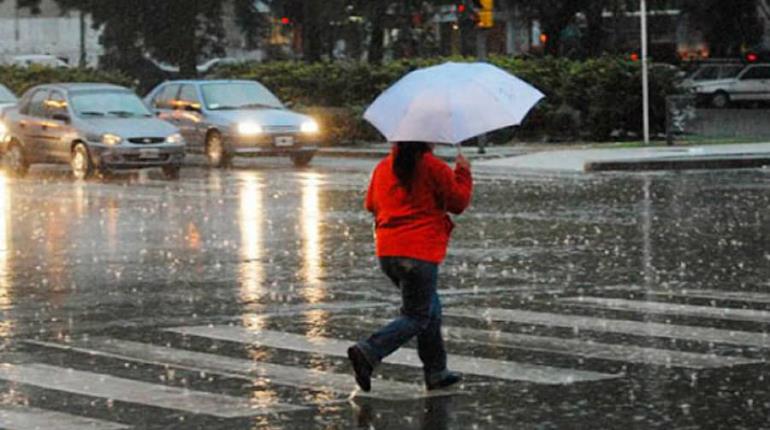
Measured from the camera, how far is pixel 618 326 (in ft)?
41.5

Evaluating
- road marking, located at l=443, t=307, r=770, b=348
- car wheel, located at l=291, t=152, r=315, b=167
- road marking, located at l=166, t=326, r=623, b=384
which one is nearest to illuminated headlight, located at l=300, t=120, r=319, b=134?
car wheel, located at l=291, t=152, r=315, b=167

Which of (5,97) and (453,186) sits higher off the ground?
(5,97)

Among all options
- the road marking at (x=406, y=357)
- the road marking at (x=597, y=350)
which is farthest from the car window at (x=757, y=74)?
the road marking at (x=406, y=357)

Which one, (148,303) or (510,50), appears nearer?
(148,303)

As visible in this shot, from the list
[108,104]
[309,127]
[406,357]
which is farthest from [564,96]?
[406,357]

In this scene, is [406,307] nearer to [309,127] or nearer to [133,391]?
[133,391]

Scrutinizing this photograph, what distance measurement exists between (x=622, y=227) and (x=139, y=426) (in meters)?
11.8

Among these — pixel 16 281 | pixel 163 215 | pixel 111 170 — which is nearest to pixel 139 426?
pixel 16 281

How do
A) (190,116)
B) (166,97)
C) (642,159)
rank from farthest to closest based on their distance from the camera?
(166,97), (190,116), (642,159)

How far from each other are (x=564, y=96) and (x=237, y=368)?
29479 millimetres

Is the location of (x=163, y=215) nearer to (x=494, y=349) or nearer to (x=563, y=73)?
(x=494, y=349)

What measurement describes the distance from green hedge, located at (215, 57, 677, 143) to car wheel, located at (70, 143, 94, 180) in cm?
994

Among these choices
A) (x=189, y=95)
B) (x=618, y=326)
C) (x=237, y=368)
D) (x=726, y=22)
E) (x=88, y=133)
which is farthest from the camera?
(x=726, y=22)

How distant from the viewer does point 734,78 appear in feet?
201
